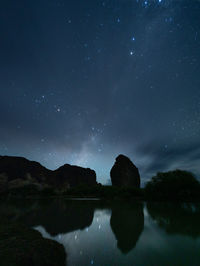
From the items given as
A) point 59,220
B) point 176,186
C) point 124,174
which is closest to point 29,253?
point 59,220

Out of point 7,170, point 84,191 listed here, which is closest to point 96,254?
point 84,191

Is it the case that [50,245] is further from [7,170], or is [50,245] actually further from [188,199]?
[7,170]

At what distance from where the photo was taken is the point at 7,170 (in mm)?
178500

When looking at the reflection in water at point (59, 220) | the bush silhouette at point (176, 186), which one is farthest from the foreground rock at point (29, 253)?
the bush silhouette at point (176, 186)

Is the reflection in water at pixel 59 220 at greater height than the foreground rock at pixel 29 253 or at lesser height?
greater

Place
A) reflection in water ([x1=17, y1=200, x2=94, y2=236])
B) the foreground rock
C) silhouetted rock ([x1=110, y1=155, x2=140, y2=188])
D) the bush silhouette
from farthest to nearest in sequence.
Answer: silhouetted rock ([x1=110, y1=155, x2=140, y2=188]) → the bush silhouette → reflection in water ([x1=17, y1=200, x2=94, y2=236]) → the foreground rock

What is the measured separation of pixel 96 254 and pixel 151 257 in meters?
3.12

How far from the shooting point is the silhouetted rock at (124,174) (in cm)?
13338

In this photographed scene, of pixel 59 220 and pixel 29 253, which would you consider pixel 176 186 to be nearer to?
pixel 59 220

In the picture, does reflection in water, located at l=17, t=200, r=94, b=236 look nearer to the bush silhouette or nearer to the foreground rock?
the foreground rock

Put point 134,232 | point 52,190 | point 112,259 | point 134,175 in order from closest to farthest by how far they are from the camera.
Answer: point 112,259
point 134,232
point 52,190
point 134,175

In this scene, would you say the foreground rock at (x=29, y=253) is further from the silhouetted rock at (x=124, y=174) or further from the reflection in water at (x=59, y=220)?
the silhouetted rock at (x=124, y=174)

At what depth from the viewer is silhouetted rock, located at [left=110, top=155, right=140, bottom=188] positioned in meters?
133

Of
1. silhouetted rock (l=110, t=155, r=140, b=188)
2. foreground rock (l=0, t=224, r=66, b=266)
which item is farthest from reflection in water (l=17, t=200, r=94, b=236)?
silhouetted rock (l=110, t=155, r=140, b=188)
